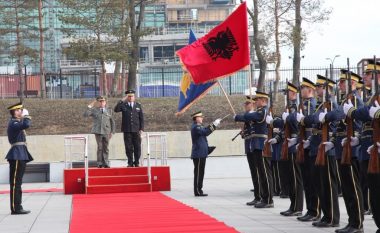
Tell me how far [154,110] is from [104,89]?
11.1 ft

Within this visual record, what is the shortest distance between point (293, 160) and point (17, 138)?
4.58 metres

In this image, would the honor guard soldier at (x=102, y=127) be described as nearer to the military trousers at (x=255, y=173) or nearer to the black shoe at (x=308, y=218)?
the military trousers at (x=255, y=173)

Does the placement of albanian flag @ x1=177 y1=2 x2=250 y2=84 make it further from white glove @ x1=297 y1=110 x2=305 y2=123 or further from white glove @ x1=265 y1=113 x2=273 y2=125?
white glove @ x1=297 y1=110 x2=305 y2=123

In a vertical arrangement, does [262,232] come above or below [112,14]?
below

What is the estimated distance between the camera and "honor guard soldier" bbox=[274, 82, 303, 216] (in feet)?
39.2

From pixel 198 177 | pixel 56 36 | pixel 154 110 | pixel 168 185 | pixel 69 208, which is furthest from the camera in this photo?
pixel 56 36

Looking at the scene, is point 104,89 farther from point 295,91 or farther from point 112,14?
point 295,91

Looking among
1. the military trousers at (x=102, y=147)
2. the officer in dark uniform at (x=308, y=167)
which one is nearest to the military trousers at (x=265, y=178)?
the officer in dark uniform at (x=308, y=167)

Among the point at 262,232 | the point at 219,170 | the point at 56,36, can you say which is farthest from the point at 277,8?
the point at 56,36

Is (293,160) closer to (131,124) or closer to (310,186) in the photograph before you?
(310,186)

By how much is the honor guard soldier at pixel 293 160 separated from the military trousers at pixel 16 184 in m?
4.32

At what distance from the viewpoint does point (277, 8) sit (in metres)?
30.5

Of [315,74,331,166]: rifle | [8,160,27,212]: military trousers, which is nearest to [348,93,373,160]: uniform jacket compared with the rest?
[315,74,331,166]: rifle

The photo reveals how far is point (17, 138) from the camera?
1390 centimetres
